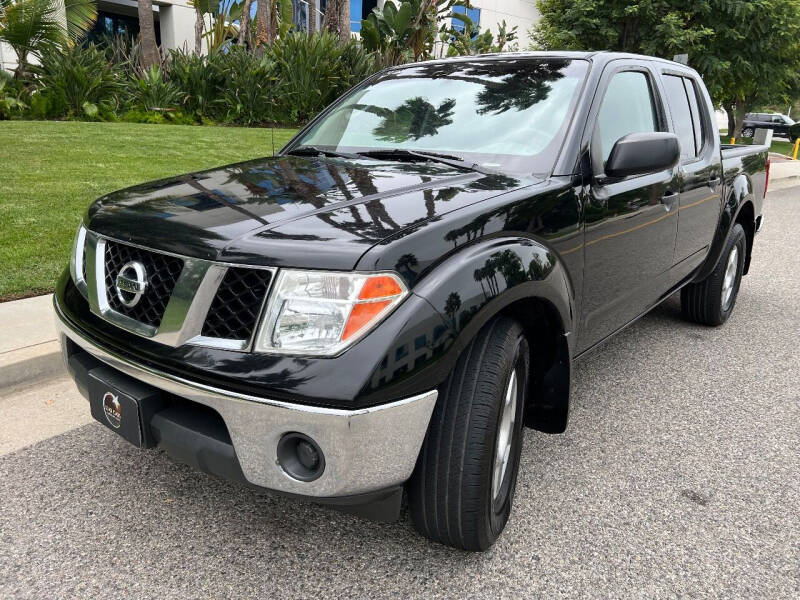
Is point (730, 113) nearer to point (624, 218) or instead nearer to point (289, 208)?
point (624, 218)

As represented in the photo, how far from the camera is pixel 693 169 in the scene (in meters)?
3.88

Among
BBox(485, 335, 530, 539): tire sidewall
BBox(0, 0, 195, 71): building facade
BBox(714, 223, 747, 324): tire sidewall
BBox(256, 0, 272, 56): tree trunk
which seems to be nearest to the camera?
BBox(485, 335, 530, 539): tire sidewall

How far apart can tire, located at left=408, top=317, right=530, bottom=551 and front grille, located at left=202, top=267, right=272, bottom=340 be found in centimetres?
59

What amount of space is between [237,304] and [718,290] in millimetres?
3829

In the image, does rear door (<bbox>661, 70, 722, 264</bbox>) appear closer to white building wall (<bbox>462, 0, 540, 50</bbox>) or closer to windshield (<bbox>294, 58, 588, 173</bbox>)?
windshield (<bbox>294, 58, 588, 173</bbox>)

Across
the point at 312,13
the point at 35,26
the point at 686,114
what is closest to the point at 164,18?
the point at 312,13

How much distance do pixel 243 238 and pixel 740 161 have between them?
3.98 m

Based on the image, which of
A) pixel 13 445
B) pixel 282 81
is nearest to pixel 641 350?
pixel 13 445

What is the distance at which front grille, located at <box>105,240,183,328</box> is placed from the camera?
6.59 feet

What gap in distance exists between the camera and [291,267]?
185 cm

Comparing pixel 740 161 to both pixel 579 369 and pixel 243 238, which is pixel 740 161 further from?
pixel 243 238

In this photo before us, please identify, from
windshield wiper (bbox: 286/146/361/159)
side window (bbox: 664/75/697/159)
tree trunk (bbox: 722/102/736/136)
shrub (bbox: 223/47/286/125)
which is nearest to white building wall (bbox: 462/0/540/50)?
tree trunk (bbox: 722/102/736/136)

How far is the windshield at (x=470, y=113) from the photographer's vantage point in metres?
2.86

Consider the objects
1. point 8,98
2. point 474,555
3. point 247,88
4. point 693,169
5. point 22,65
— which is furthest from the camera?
point 247,88
